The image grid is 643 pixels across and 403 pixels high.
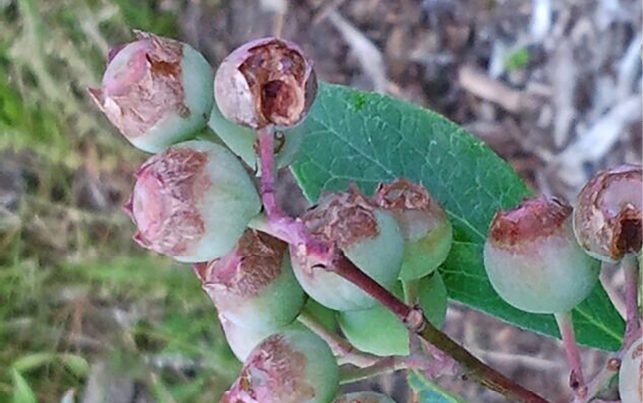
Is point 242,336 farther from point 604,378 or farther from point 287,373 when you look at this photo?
point 604,378

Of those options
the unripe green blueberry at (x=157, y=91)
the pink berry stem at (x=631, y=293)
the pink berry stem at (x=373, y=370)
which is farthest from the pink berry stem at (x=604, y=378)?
the unripe green blueberry at (x=157, y=91)

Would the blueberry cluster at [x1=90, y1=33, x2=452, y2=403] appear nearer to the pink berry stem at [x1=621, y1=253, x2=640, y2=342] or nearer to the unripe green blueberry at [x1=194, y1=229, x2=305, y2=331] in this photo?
the unripe green blueberry at [x1=194, y1=229, x2=305, y2=331]

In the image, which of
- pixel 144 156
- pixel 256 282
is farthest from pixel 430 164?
pixel 144 156

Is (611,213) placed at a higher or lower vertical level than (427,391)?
higher

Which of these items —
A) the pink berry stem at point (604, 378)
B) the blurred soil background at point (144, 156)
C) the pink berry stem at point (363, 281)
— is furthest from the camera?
the blurred soil background at point (144, 156)

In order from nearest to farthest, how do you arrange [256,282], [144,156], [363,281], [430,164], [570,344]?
1. [363,281]
2. [256,282]
3. [570,344]
4. [430,164]
5. [144,156]

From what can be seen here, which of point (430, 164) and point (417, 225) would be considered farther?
point (430, 164)

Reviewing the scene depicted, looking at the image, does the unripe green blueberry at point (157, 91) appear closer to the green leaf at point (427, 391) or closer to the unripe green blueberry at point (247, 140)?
the unripe green blueberry at point (247, 140)
